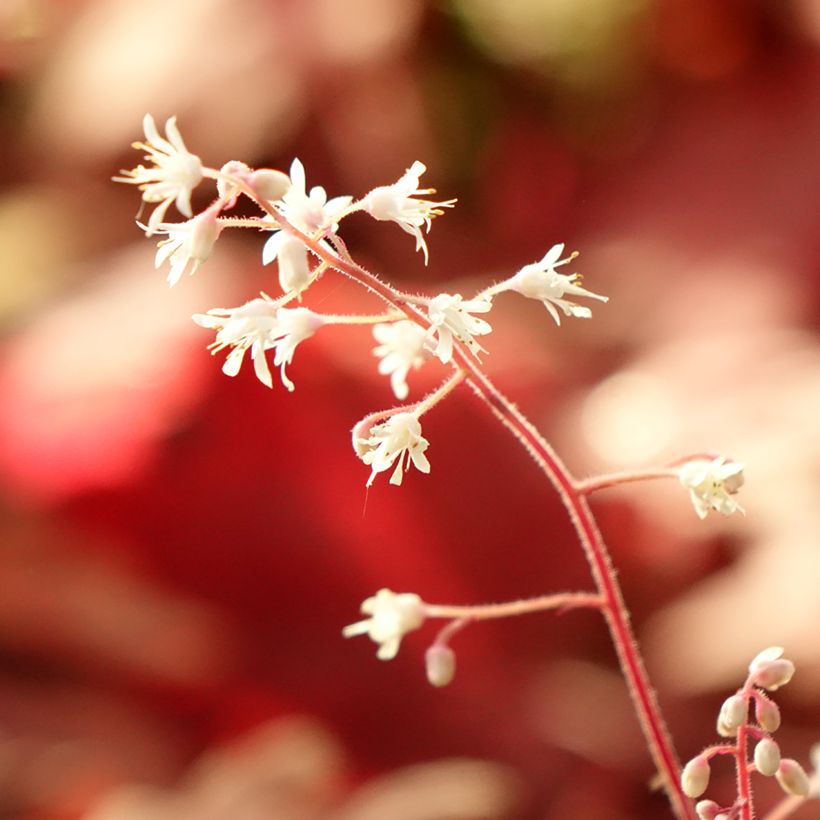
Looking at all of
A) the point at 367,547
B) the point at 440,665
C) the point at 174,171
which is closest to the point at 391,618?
the point at 440,665

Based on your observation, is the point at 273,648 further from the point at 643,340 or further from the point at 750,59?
the point at 750,59

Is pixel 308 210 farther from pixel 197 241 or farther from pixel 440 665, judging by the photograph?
pixel 440 665

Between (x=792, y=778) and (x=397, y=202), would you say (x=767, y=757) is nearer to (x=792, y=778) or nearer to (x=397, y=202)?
(x=792, y=778)

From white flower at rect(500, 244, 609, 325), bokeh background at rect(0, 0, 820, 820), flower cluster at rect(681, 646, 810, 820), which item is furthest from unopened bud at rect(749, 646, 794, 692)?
bokeh background at rect(0, 0, 820, 820)

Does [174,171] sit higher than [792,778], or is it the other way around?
[174,171]

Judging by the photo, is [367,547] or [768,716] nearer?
[768,716]

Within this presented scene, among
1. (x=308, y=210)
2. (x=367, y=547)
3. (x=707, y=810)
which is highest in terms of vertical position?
(x=367, y=547)

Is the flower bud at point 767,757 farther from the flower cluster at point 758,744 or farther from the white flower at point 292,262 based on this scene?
the white flower at point 292,262

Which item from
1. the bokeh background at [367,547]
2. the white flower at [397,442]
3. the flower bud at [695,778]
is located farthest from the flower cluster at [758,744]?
the bokeh background at [367,547]
